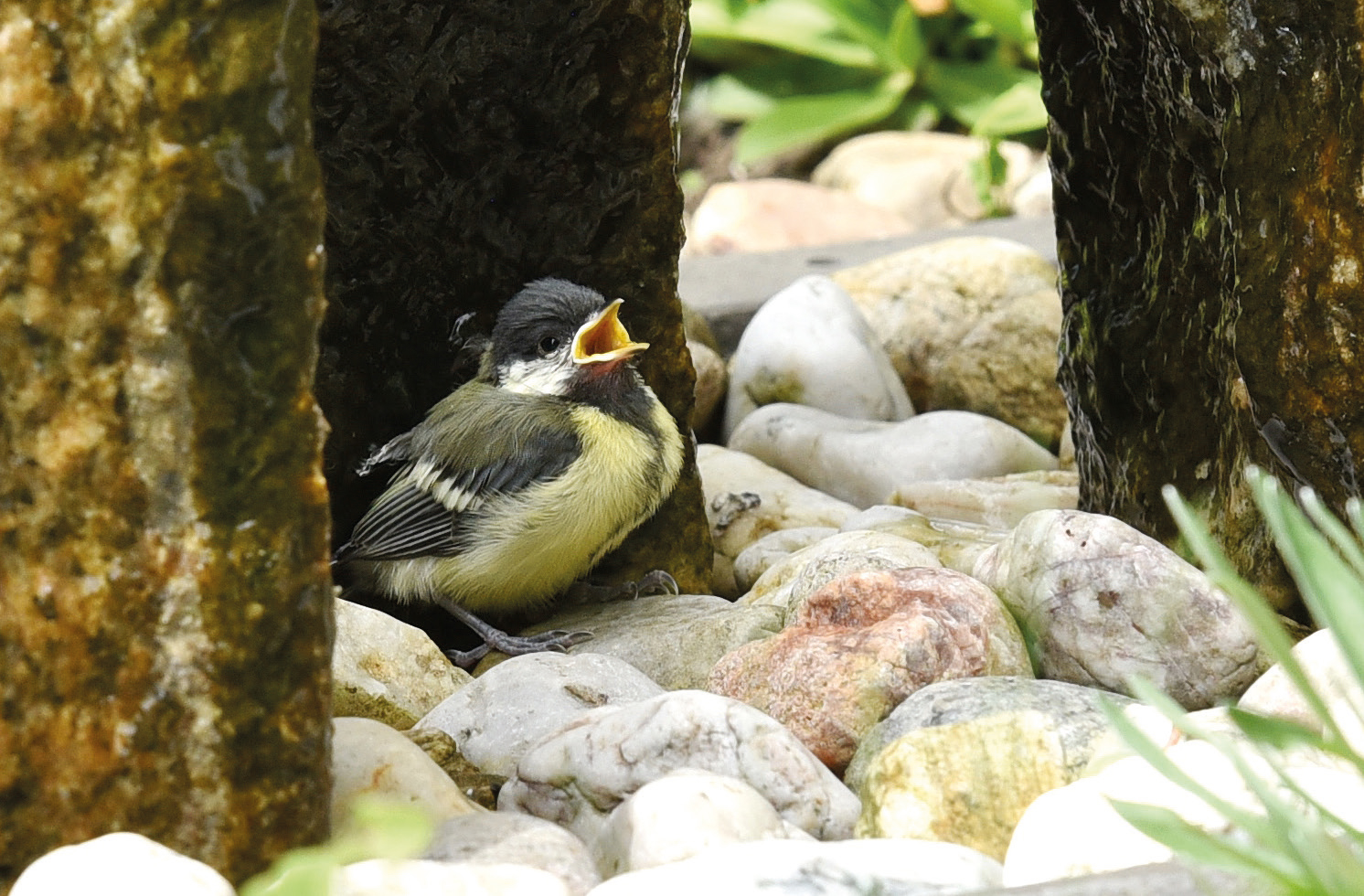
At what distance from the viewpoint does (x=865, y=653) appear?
261cm

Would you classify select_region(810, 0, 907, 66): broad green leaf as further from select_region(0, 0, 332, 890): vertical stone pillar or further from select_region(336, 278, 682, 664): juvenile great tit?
select_region(0, 0, 332, 890): vertical stone pillar

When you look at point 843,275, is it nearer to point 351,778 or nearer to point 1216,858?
point 351,778

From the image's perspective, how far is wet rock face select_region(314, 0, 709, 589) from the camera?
11.2 ft

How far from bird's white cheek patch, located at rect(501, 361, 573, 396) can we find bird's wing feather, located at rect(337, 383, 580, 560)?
46 millimetres

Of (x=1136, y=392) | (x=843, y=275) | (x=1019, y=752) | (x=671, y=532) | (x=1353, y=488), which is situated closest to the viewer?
(x=1019, y=752)

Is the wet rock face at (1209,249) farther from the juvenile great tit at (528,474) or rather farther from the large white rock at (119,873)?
the large white rock at (119,873)

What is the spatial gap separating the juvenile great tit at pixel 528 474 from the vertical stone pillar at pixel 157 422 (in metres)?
1.71

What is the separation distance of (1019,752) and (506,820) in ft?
2.43

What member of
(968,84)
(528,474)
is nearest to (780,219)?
(968,84)

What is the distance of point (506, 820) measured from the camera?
204 cm

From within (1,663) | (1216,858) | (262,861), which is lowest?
(262,861)

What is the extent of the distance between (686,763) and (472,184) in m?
1.81

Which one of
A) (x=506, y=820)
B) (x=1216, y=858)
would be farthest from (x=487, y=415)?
(x=1216, y=858)

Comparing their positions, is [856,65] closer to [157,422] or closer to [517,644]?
[517,644]
